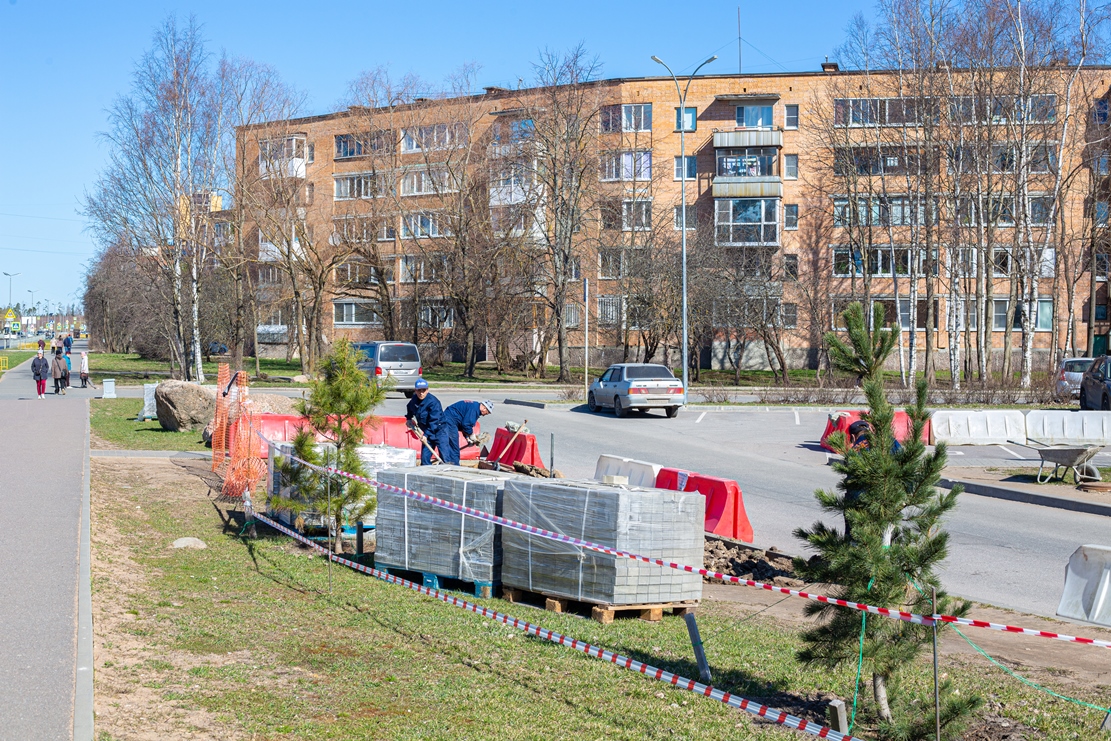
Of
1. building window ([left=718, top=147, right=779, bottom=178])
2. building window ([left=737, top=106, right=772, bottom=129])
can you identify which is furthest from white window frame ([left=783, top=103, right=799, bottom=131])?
building window ([left=718, top=147, right=779, bottom=178])

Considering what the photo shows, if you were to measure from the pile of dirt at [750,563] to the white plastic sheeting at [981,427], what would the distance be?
45.7ft

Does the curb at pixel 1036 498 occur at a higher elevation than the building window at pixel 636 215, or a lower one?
lower

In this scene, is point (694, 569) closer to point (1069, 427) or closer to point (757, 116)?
point (1069, 427)

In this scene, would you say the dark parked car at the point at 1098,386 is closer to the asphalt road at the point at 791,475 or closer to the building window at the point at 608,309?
the asphalt road at the point at 791,475

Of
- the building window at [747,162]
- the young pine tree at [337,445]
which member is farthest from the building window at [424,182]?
the young pine tree at [337,445]

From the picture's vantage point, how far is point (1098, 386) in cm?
2727

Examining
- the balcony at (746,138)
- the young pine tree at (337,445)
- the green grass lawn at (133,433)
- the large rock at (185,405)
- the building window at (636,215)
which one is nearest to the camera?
the young pine tree at (337,445)

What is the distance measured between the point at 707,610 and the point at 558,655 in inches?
88.2

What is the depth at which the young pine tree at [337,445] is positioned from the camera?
10.9m

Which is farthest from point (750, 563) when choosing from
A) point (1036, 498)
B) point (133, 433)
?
point (133, 433)

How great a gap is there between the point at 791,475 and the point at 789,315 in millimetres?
37862

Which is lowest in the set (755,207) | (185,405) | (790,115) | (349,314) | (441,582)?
(441,582)

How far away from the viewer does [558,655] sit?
7.01 meters

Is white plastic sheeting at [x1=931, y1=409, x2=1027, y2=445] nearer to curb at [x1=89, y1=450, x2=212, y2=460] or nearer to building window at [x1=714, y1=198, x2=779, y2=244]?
curb at [x1=89, y1=450, x2=212, y2=460]
